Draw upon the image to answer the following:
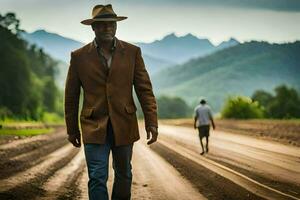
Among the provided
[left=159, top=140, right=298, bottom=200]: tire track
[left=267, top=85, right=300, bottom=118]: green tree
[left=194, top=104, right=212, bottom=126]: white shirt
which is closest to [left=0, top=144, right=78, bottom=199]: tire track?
[left=159, top=140, right=298, bottom=200]: tire track

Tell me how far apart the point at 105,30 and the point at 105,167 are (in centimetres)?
128

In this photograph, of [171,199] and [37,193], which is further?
[37,193]

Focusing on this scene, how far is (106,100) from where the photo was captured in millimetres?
6484

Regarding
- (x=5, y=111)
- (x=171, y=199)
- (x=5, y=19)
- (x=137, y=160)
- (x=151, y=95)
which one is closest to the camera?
Answer: (x=151, y=95)

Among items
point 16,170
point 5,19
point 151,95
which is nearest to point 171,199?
point 151,95

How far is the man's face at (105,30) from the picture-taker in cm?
648

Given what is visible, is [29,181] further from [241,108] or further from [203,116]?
[241,108]

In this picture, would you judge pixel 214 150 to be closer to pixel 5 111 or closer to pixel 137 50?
pixel 137 50

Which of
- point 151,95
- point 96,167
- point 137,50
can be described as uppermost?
point 137,50

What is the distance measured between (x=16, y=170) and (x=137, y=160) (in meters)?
4.18

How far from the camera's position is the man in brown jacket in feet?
21.0

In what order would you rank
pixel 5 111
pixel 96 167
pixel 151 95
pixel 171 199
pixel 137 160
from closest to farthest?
pixel 96 167 → pixel 151 95 → pixel 171 199 → pixel 137 160 → pixel 5 111

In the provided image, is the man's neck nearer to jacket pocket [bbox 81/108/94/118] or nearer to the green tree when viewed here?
jacket pocket [bbox 81/108/94/118]

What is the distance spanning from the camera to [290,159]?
19375 mm
